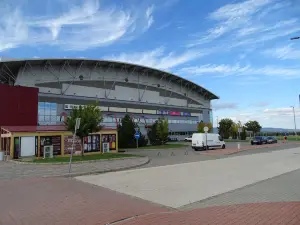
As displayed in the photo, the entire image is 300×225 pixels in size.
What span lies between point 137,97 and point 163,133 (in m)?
17.9

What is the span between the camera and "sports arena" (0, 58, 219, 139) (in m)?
49.8

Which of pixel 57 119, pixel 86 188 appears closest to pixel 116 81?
pixel 57 119

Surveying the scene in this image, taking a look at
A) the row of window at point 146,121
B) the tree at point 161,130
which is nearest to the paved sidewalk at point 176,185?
the tree at point 161,130

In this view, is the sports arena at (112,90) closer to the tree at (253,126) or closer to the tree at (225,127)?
the tree at (225,127)

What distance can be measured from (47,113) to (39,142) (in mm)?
24201

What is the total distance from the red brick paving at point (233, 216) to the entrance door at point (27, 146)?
20.6 m

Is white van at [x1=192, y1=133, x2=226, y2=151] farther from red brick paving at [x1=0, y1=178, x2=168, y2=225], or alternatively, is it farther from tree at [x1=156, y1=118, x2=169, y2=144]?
red brick paving at [x1=0, y1=178, x2=168, y2=225]

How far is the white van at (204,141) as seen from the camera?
35312mm

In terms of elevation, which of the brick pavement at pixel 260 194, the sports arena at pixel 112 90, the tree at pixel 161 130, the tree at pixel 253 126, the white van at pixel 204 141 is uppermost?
the sports arena at pixel 112 90

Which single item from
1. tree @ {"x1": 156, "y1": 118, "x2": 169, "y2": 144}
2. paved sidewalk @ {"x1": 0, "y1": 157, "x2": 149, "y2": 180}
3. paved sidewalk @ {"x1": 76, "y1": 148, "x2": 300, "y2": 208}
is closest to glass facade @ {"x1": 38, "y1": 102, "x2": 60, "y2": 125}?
tree @ {"x1": 156, "y1": 118, "x2": 169, "y2": 144}

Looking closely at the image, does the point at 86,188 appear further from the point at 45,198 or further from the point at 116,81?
the point at 116,81

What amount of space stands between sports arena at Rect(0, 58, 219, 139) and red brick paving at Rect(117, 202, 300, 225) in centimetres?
4374

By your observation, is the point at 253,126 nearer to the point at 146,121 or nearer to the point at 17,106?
the point at 146,121

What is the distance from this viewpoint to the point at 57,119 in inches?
1921
